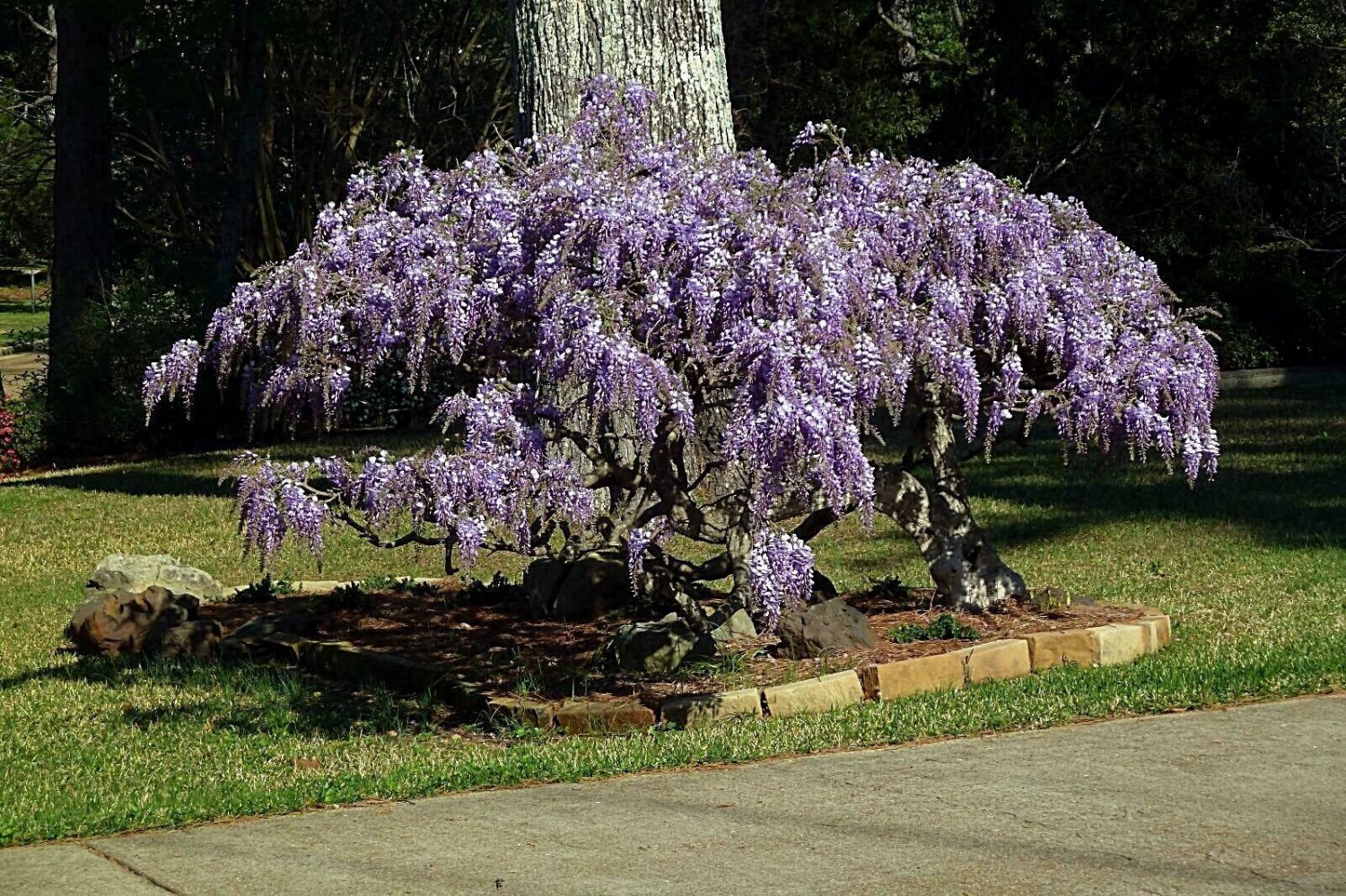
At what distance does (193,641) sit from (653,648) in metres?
2.94

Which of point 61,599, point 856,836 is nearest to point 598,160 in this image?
point 856,836

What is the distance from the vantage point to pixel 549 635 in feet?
29.3

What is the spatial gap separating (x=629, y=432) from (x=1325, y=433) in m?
11.0

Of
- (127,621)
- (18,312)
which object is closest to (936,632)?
(127,621)

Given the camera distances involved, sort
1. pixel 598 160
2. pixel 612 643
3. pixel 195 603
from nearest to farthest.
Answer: pixel 598 160
pixel 612 643
pixel 195 603

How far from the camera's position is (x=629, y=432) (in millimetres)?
7586

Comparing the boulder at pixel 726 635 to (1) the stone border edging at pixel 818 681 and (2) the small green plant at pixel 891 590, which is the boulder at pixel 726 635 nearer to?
(1) the stone border edging at pixel 818 681

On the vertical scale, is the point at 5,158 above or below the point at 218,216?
above

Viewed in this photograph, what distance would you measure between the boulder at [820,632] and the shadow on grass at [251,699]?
1536mm

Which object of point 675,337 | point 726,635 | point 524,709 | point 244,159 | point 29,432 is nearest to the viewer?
point 675,337

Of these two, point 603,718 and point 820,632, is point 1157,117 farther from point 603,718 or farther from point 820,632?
point 603,718

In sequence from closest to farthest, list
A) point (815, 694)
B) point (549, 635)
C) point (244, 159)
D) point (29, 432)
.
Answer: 1. point (815, 694)
2. point (549, 635)
3. point (29, 432)
4. point (244, 159)

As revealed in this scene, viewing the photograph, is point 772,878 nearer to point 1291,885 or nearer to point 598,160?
point 1291,885

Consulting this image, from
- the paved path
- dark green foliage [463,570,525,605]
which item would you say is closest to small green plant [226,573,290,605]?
dark green foliage [463,570,525,605]
